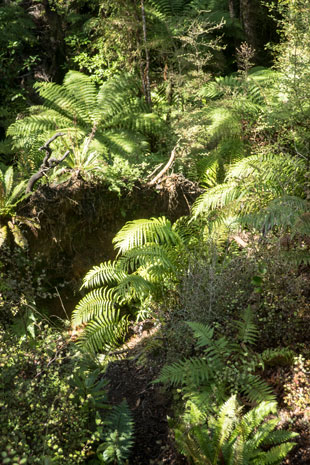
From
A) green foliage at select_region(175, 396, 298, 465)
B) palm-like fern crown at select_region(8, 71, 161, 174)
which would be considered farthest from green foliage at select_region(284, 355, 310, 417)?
palm-like fern crown at select_region(8, 71, 161, 174)

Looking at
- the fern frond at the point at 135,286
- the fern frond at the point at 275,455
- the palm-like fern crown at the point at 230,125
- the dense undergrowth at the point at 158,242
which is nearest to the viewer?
the fern frond at the point at 275,455

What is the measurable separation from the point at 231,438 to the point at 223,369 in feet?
1.94

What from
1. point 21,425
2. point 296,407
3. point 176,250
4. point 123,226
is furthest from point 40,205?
point 296,407

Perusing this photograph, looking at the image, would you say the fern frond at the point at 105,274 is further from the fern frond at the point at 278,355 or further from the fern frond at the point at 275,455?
the fern frond at the point at 275,455

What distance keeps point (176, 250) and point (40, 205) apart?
1716mm

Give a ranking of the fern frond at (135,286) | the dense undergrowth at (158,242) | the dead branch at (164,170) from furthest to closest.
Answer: the dead branch at (164,170)
the fern frond at (135,286)
the dense undergrowth at (158,242)

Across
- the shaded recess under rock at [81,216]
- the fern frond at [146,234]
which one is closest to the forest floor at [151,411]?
the fern frond at [146,234]

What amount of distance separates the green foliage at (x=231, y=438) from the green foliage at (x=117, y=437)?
38 cm

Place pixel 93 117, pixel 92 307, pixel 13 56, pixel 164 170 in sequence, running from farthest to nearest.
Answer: pixel 13 56 < pixel 93 117 < pixel 164 170 < pixel 92 307

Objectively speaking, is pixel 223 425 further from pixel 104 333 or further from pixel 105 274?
pixel 105 274

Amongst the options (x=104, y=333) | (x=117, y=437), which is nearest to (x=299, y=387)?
(x=117, y=437)

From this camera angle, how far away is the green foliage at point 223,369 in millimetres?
3035

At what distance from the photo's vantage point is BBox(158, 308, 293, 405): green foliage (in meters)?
3.04

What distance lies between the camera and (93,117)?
6668 mm
